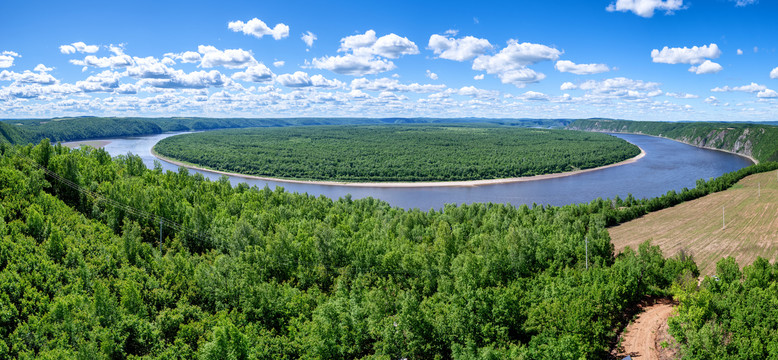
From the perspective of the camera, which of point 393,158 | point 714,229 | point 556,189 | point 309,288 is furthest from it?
point 393,158

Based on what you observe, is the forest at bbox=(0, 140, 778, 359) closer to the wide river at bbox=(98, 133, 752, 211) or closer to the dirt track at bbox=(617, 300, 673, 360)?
the dirt track at bbox=(617, 300, 673, 360)

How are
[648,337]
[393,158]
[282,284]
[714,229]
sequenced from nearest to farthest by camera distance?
[648,337], [282,284], [714,229], [393,158]

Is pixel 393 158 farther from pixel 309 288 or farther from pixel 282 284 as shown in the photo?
pixel 309 288

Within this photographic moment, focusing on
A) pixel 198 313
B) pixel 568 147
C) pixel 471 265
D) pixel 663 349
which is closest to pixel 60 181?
pixel 198 313

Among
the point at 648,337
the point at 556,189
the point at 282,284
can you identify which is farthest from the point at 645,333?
the point at 556,189

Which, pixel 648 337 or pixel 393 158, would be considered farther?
pixel 393 158

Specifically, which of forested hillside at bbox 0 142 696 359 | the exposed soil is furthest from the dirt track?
forested hillside at bbox 0 142 696 359

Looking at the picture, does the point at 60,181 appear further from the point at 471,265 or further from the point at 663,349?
the point at 663,349

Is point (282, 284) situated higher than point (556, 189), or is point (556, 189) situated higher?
point (282, 284)
